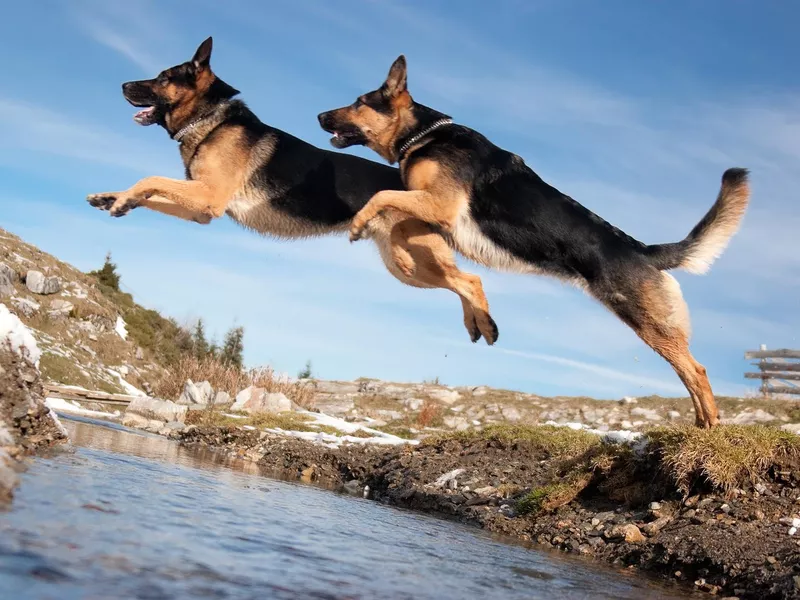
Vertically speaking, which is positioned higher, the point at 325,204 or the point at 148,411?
the point at 325,204

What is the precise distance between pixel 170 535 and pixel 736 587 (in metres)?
3.48

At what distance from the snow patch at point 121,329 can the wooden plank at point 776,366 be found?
89.7 ft

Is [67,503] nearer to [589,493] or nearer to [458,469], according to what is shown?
[589,493]

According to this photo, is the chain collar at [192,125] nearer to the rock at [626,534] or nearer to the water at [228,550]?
the water at [228,550]

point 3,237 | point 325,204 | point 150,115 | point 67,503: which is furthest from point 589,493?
point 3,237

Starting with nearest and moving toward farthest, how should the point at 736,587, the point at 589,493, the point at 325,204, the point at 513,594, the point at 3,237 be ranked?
the point at 513,594, the point at 736,587, the point at 589,493, the point at 325,204, the point at 3,237

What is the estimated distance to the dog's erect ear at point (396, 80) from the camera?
306 inches

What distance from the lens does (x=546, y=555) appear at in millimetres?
5281

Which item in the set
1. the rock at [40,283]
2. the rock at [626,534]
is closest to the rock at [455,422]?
the rock at [626,534]

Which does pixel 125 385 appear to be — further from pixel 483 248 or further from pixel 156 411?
pixel 483 248

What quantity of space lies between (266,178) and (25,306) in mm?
28862

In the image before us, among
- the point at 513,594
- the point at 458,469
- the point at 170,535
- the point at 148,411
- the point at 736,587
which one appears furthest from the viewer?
the point at 148,411

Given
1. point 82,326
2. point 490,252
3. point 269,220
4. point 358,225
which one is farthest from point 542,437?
point 82,326

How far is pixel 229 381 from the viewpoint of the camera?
67.4ft
